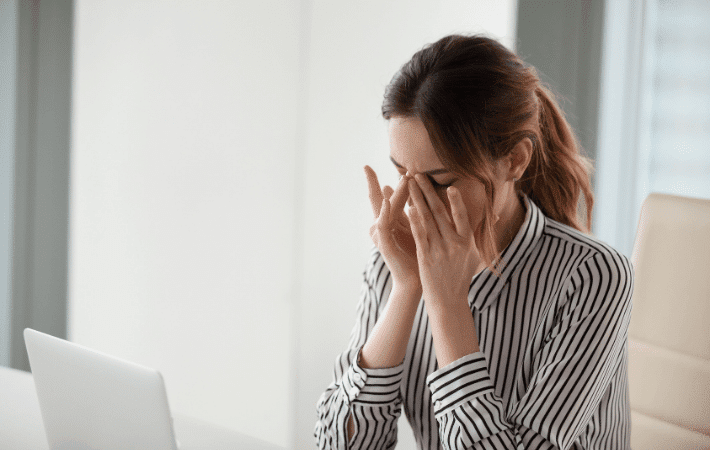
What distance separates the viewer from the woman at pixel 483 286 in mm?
926

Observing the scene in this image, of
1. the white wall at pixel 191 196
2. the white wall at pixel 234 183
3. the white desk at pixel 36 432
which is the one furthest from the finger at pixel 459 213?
the white wall at pixel 191 196

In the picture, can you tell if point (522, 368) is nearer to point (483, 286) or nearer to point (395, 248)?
point (483, 286)

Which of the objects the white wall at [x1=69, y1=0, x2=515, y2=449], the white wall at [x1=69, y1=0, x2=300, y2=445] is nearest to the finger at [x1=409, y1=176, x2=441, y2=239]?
the white wall at [x1=69, y1=0, x2=515, y2=449]

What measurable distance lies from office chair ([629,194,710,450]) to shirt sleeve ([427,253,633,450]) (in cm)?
25

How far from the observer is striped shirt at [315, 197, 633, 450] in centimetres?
93

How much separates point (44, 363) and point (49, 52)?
83.3 inches

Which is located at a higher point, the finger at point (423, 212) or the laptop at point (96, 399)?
the finger at point (423, 212)

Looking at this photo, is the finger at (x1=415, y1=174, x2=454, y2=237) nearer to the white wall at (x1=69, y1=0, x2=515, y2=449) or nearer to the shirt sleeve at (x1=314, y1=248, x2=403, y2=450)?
the shirt sleeve at (x1=314, y1=248, x2=403, y2=450)

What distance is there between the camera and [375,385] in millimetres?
1008

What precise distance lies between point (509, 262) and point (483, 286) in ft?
0.19

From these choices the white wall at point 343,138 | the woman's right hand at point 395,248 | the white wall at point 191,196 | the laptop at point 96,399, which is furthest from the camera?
the white wall at point 191,196

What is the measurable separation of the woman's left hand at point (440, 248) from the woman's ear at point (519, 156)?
106 millimetres

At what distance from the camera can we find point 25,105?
2559mm

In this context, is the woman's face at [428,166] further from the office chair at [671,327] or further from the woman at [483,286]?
the office chair at [671,327]
